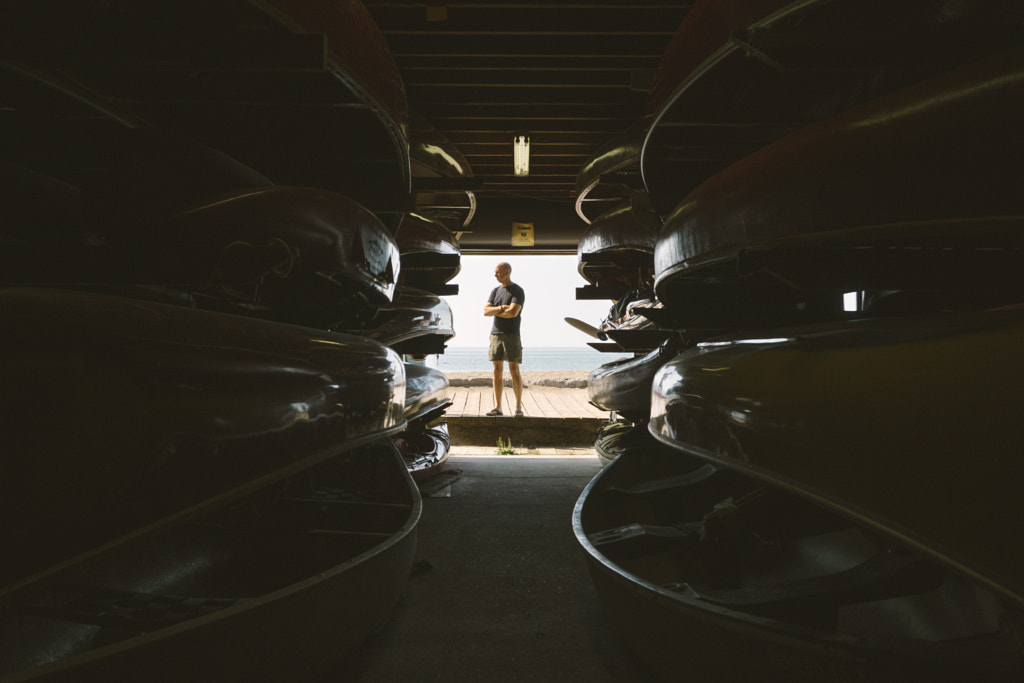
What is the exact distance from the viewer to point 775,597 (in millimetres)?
677

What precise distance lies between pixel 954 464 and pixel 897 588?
0.44 m

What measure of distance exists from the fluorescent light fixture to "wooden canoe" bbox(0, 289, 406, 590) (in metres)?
2.70

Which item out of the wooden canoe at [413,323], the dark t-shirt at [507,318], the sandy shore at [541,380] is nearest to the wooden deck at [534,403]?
the sandy shore at [541,380]

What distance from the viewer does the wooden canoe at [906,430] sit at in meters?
0.36

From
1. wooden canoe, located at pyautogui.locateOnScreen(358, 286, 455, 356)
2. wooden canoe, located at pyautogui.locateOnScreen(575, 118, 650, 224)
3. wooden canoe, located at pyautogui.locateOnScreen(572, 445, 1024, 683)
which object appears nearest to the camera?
wooden canoe, located at pyautogui.locateOnScreen(572, 445, 1024, 683)

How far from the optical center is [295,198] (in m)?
0.83

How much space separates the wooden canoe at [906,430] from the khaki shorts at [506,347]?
14.6ft

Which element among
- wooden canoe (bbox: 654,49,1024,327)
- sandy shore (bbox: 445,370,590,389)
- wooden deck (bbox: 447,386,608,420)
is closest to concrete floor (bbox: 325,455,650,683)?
wooden canoe (bbox: 654,49,1024,327)

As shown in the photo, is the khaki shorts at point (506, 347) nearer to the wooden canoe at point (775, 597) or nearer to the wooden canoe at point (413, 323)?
the wooden canoe at point (413, 323)

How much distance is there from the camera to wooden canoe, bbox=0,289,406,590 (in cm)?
39

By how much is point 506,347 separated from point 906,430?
4.65m

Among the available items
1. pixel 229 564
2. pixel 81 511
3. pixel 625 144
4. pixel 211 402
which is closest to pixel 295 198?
pixel 211 402

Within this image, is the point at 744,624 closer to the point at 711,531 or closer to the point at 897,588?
the point at 897,588

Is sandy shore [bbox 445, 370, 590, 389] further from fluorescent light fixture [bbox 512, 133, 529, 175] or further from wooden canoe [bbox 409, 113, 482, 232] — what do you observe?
wooden canoe [bbox 409, 113, 482, 232]
